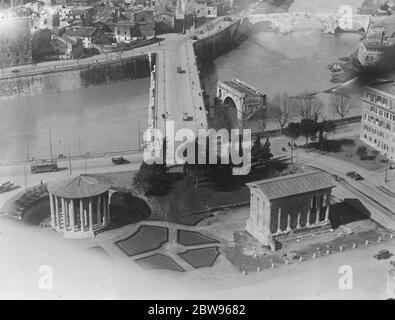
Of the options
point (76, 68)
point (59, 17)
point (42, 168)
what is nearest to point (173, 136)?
point (42, 168)

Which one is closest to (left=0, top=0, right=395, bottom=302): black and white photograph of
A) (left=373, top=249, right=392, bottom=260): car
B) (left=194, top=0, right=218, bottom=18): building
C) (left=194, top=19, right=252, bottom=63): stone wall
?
(left=373, top=249, right=392, bottom=260): car

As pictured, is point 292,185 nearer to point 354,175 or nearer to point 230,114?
point 354,175

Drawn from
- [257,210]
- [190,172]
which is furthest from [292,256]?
[190,172]

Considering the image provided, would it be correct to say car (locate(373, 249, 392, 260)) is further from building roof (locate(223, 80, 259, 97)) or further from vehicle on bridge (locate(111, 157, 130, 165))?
building roof (locate(223, 80, 259, 97))

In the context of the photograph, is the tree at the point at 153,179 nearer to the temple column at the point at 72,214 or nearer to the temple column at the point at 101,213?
the temple column at the point at 101,213

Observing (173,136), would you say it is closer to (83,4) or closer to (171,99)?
(171,99)

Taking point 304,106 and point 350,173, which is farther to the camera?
point 304,106
